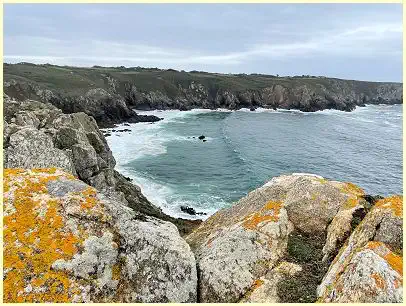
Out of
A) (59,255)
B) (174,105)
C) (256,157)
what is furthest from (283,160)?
(174,105)

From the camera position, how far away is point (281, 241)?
1375cm

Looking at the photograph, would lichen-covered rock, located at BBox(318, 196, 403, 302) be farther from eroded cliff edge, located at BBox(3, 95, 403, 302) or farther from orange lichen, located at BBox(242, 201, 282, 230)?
orange lichen, located at BBox(242, 201, 282, 230)

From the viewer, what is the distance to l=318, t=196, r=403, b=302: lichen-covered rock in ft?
30.8

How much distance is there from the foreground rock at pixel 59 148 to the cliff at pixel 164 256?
716cm

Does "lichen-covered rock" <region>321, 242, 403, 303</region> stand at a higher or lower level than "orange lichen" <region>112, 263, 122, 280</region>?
higher

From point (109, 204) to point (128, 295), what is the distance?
10.5 feet

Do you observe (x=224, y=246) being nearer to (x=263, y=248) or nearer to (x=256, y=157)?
(x=263, y=248)

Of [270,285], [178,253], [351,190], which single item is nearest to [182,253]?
[178,253]

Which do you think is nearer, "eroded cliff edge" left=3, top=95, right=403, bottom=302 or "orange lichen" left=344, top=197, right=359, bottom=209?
"eroded cliff edge" left=3, top=95, right=403, bottom=302

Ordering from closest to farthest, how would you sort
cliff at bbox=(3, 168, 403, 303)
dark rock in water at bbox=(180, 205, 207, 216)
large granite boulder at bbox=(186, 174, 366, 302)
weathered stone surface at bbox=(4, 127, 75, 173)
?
cliff at bbox=(3, 168, 403, 303) < large granite boulder at bbox=(186, 174, 366, 302) < weathered stone surface at bbox=(4, 127, 75, 173) < dark rock in water at bbox=(180, 205, 207, 216)

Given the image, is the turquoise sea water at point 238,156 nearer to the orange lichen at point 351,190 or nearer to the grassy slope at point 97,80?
the orange lichen at point 351,190

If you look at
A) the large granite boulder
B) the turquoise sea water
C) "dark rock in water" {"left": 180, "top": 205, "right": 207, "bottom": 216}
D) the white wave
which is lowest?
the turquoise sea water

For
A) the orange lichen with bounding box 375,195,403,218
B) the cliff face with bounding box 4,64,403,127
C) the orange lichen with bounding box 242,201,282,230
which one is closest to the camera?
the orange lichen with bounding box 375,195,403,218

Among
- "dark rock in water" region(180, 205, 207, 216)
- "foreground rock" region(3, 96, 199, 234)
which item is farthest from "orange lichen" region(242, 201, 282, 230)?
"dark rock in water" region(180, 205, 207, 216)
